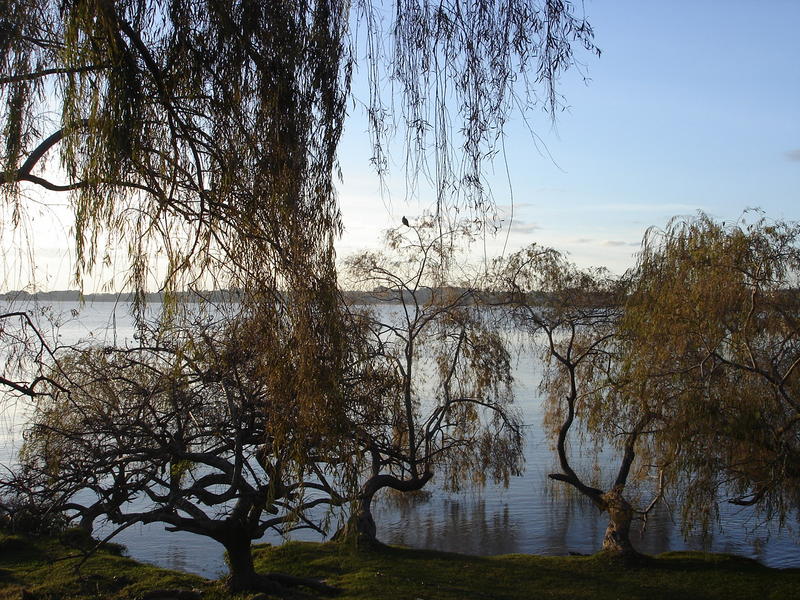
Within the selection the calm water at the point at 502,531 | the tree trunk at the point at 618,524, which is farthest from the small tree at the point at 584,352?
the calm water at the point at 502,531

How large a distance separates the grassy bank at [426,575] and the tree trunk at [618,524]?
26 cm

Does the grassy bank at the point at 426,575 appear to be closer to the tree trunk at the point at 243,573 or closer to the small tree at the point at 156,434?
the tree trunk at the point at 243,573

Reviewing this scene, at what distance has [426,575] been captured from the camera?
10773mm

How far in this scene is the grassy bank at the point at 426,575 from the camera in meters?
9.38

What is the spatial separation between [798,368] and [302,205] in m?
9.52

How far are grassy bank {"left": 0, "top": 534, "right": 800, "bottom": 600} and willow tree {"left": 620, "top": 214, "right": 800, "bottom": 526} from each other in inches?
43.7

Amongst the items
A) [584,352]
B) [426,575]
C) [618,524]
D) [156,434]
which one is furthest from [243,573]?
[584,352]

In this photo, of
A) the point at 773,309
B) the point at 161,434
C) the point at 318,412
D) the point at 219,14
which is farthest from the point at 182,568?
the point at 219,14

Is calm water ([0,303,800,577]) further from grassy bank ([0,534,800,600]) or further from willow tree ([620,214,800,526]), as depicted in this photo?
willow tree ([620,214,800,526])

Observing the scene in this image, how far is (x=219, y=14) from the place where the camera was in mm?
3004

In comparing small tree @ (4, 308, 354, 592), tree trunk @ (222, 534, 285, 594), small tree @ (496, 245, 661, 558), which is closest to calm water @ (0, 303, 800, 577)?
small tree @ (496, 245, 661, 558)

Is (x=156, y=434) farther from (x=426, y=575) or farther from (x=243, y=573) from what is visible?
(x=426, y=575)

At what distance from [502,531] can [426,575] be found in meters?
5.54

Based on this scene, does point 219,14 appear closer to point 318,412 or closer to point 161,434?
point 318,412
